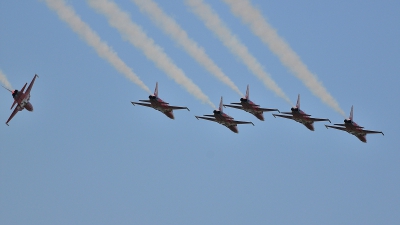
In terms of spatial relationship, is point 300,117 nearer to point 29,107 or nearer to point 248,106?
point 248,106

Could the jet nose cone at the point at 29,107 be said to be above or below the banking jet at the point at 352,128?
below

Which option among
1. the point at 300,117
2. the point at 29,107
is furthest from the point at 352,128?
the point at 29,107

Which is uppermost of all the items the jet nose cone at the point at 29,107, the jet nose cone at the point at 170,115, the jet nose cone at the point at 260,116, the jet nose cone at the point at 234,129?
the jet nose cone at the point at 260,116

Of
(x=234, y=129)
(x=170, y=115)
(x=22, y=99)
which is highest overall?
(x=234, y=129)

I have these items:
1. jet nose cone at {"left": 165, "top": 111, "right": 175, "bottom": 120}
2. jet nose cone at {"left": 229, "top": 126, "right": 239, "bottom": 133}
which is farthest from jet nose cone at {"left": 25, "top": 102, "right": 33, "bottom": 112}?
jet nose cone at {"left": 229, "top": 126, "right": 239, "bottom": 133}

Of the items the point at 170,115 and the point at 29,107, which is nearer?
the point at 170,115

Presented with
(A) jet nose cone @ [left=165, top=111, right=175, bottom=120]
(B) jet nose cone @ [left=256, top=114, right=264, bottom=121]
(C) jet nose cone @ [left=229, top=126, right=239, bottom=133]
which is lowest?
(A) jet nose cone @ [left=165, top=111, right=175, bottom=120]

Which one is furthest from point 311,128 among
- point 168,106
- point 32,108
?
→ point 32,108

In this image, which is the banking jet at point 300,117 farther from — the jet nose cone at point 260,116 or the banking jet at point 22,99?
the banking jet at point 22,99

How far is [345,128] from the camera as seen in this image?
6063 inches

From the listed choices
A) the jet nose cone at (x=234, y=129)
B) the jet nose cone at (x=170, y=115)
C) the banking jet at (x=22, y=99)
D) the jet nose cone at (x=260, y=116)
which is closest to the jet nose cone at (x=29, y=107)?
the banking jet at (x=22, y=99)

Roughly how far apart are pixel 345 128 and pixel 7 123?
91.4ft

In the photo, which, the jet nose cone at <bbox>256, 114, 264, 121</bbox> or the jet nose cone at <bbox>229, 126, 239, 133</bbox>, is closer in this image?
the jet nose cone at <bbox>256, 114, 264, 121</bbox>

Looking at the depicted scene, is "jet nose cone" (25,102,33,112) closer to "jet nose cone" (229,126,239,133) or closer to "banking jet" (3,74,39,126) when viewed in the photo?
"banking jet" (3,74,39,126)
